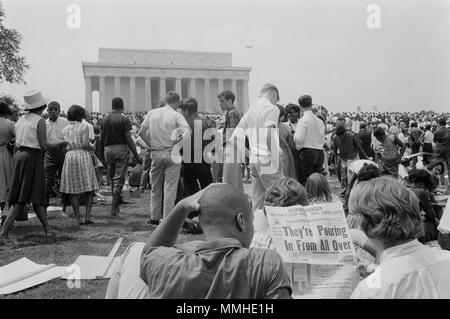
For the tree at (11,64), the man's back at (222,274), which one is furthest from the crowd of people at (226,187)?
the tree at (11,64)

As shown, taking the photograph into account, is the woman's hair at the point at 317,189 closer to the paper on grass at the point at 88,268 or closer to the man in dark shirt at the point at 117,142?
the paper on grass at the point at 88,268

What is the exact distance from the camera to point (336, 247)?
A: 2.61m

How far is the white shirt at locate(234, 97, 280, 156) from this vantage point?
577 cm

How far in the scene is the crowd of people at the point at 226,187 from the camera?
1.94m

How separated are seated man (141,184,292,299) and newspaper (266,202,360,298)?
0.59m

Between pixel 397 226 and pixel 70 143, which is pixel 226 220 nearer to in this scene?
pixel 397 226

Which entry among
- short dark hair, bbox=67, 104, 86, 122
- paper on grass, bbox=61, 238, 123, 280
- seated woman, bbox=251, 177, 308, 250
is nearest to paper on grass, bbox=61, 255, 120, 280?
paper on grass, bbox=61, 238, 123, 280

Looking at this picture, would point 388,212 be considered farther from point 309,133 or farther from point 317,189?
point 309,133

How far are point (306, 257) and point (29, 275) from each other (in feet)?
9.46

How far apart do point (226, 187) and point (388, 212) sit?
66 centimetres

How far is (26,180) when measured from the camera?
19.3 feet

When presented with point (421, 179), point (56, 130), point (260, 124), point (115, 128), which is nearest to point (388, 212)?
point (421, 179)

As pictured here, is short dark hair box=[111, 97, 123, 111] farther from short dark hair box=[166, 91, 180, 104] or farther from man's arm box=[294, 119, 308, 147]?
man's arm box=[294, 119, 308, 147]

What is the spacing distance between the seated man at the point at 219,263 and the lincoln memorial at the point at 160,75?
36.4 metres
